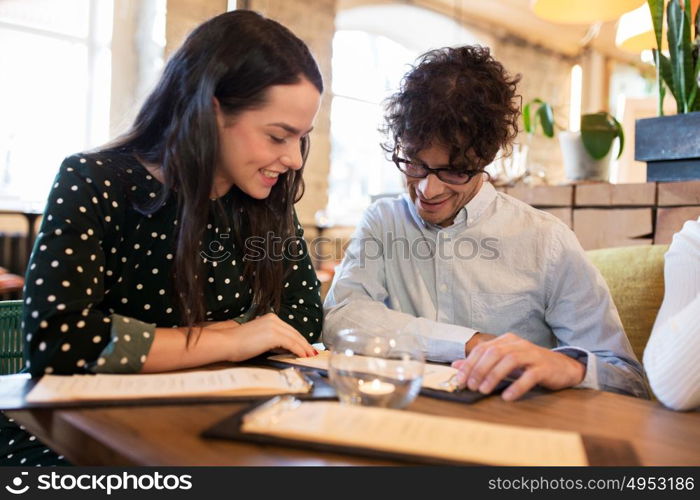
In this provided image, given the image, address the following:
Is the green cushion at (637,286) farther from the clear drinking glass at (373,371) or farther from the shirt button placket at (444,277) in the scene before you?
the clear drinking glass at (373,371)

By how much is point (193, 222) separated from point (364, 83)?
17.0ft

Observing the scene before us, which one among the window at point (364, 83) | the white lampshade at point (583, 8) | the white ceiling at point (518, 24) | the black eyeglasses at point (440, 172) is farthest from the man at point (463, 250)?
the white ceiling at point (518, 24)

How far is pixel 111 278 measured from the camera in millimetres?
1288

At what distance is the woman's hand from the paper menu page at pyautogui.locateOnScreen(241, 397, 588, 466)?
14.6 inches

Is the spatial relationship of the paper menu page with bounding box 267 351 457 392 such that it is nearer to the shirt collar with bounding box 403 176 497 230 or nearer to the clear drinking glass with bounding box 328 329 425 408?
the clear drinking glass with bounding box 328 329 425 408

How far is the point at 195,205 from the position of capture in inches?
50.6

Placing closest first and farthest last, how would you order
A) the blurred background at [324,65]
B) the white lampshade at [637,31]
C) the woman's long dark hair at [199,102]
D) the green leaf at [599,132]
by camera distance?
the woman's long dark hair at [199,102]
the green leaf at [599,132]
the white lampshade at [637,31]
the blurred background at [324,65]

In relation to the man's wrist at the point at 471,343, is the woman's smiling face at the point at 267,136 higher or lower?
higher

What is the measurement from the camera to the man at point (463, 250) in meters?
1.43

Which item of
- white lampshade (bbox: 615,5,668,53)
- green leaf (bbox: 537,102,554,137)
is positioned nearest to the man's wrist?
green leaf (bbox: 537,102,554,137)

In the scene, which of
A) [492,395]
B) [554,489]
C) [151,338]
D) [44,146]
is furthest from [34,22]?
[554,489]

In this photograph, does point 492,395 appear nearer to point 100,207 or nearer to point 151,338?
point 151,338

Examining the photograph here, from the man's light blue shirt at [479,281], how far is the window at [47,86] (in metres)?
3.23

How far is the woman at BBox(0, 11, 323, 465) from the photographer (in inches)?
42.7
